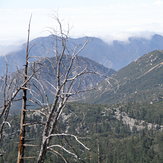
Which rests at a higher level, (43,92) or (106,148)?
(43,92)

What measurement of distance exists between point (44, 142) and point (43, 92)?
1.28m

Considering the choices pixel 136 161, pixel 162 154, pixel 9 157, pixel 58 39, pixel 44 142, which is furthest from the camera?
pixel 162 154

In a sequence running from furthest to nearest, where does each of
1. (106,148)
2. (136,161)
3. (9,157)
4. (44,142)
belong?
(106,148), (136,161), (9,157), (44,142)

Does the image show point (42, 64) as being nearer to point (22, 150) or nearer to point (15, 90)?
point (15, 90)

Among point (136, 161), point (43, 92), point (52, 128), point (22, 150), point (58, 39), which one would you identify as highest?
point (58, 39)

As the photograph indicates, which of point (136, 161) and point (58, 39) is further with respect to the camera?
point (136, 161)

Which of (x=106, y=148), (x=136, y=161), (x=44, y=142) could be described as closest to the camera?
(x=44, y=142)

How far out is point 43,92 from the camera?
8375mm

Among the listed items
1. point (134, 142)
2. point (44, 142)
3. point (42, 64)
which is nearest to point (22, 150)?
point (44, 142)

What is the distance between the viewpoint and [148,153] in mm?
168125

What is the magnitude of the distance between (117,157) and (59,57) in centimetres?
15368

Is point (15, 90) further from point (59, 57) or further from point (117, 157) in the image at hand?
point (117, 157)

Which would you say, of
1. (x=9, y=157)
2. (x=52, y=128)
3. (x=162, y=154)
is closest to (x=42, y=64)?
(x=52, y=128)

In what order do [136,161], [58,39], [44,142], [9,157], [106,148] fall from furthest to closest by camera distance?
1. [106,148]
2. [136,161]
3. [9,157]
4. [58,39]
5. [44,142]
